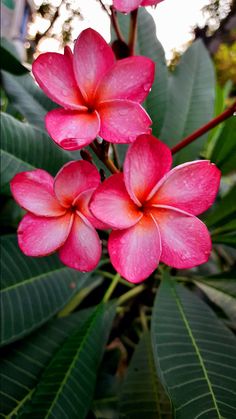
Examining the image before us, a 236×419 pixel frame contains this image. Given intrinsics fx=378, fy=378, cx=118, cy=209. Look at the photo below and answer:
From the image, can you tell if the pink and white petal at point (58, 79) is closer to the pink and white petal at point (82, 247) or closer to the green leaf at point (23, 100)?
the pink and white petal at point (82, 247)

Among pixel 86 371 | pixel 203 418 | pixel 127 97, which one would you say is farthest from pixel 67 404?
A: pixel 127 97

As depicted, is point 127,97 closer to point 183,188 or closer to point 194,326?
point 183,188

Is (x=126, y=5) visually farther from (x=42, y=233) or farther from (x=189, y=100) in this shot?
(x=189, y=100)

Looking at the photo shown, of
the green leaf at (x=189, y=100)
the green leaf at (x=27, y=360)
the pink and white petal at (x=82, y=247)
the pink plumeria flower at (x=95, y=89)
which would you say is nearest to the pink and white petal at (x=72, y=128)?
the pink plumeria flower at (x=95, y=89)

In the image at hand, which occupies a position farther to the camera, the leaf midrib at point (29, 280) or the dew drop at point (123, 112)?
the leaf midrib at point (29, 280)

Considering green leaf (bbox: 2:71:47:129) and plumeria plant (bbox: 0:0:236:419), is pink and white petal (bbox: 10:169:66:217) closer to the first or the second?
plumeria plant (bbox: 0:0:236:419)

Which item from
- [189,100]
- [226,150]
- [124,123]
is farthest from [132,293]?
[124,123]
